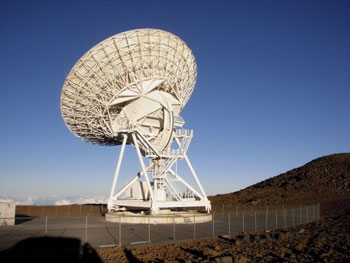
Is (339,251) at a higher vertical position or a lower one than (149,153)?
lower

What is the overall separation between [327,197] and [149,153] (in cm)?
3336

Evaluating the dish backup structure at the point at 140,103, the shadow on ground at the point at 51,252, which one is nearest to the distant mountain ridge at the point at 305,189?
the dish backup structure at the point at 140,103

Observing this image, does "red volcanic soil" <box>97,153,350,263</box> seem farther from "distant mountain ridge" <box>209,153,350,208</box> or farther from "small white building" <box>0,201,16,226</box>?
"distant mountain ridge" <box>209,153,350,208</box>

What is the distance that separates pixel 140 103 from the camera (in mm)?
28172

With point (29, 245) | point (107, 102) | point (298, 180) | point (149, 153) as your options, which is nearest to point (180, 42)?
point (107, 102)

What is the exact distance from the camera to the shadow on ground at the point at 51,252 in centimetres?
1300

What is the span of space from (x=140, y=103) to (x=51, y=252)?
15914 millimetres

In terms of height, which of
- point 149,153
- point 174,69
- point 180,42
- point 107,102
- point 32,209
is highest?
point 180,42

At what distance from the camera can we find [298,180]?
66.3 meters

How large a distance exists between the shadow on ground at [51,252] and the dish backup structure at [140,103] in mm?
10548

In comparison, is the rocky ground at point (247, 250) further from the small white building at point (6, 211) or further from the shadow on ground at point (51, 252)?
the small white building at point (6, 211)

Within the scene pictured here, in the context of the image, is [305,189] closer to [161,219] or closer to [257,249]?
[161,219]

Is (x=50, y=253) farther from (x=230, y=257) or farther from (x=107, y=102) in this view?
(x=107, y=102)

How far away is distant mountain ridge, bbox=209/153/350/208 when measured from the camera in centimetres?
5212
